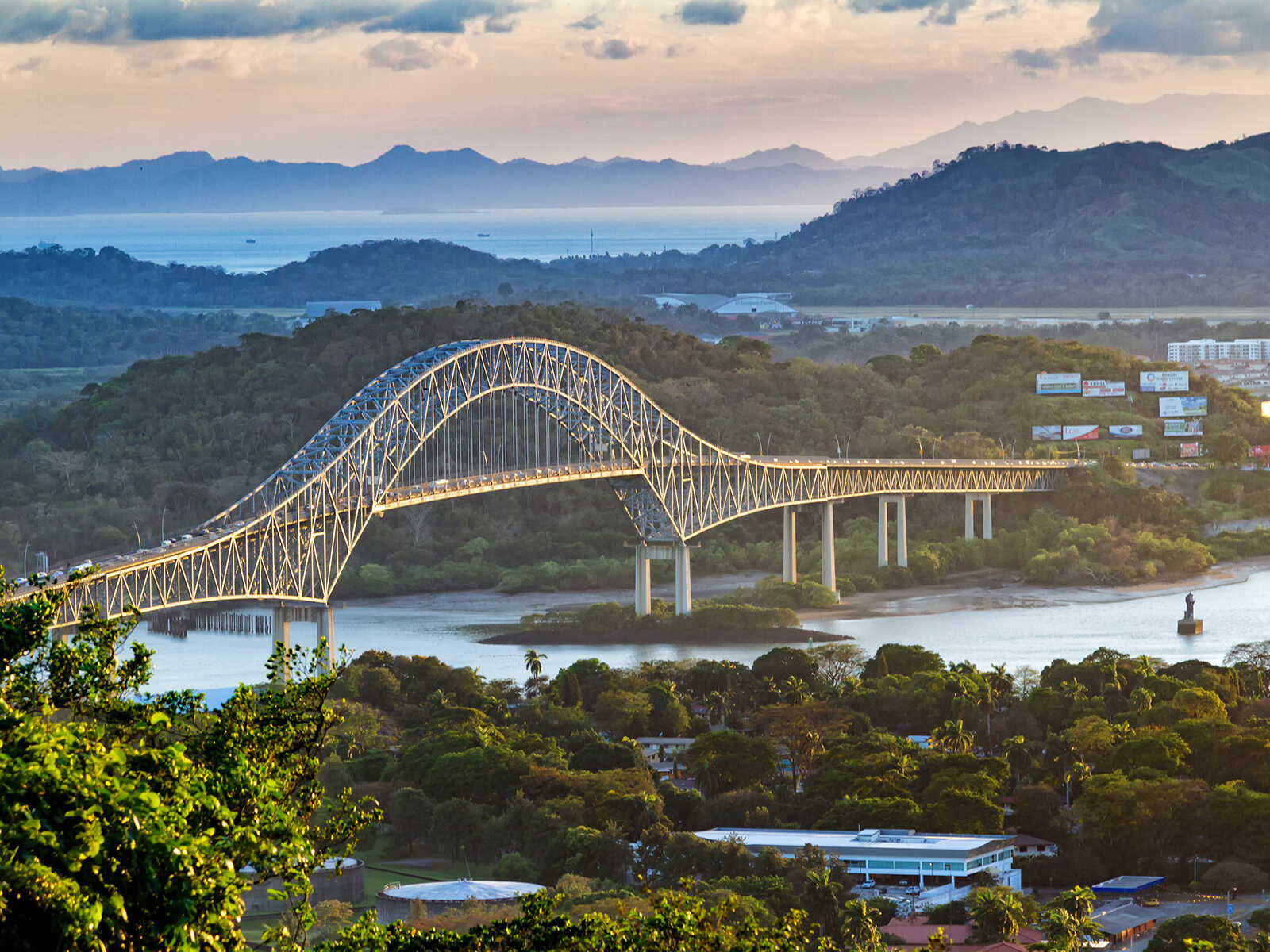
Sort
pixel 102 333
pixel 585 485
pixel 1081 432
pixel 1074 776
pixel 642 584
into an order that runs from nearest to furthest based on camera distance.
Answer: pixel 1074 776
pixel 642 584
pixel 585 485
pixel 1081 432
pixel 102 333

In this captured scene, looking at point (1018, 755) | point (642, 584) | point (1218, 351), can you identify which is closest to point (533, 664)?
point (642, 584)

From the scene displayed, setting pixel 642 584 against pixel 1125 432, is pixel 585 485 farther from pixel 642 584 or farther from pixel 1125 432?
pixel 1125 432

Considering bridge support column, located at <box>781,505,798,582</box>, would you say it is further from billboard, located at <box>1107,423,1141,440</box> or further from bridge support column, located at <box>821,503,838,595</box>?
billboard, located at <box>1107,423,1141,440</box>

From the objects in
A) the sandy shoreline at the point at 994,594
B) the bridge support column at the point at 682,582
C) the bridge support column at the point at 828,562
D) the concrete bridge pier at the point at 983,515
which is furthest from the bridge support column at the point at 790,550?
the concrete bridge pier at the point at 983,515

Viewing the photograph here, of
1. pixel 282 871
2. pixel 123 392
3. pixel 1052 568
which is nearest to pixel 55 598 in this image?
pixel 282 871

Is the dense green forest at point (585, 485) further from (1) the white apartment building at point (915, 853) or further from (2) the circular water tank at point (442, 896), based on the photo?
(2) the circular water tank at point (442, 896)

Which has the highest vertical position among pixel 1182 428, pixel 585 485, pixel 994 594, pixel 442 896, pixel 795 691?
pixel 1182 428

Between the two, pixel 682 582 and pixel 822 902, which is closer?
pixel 822 902
